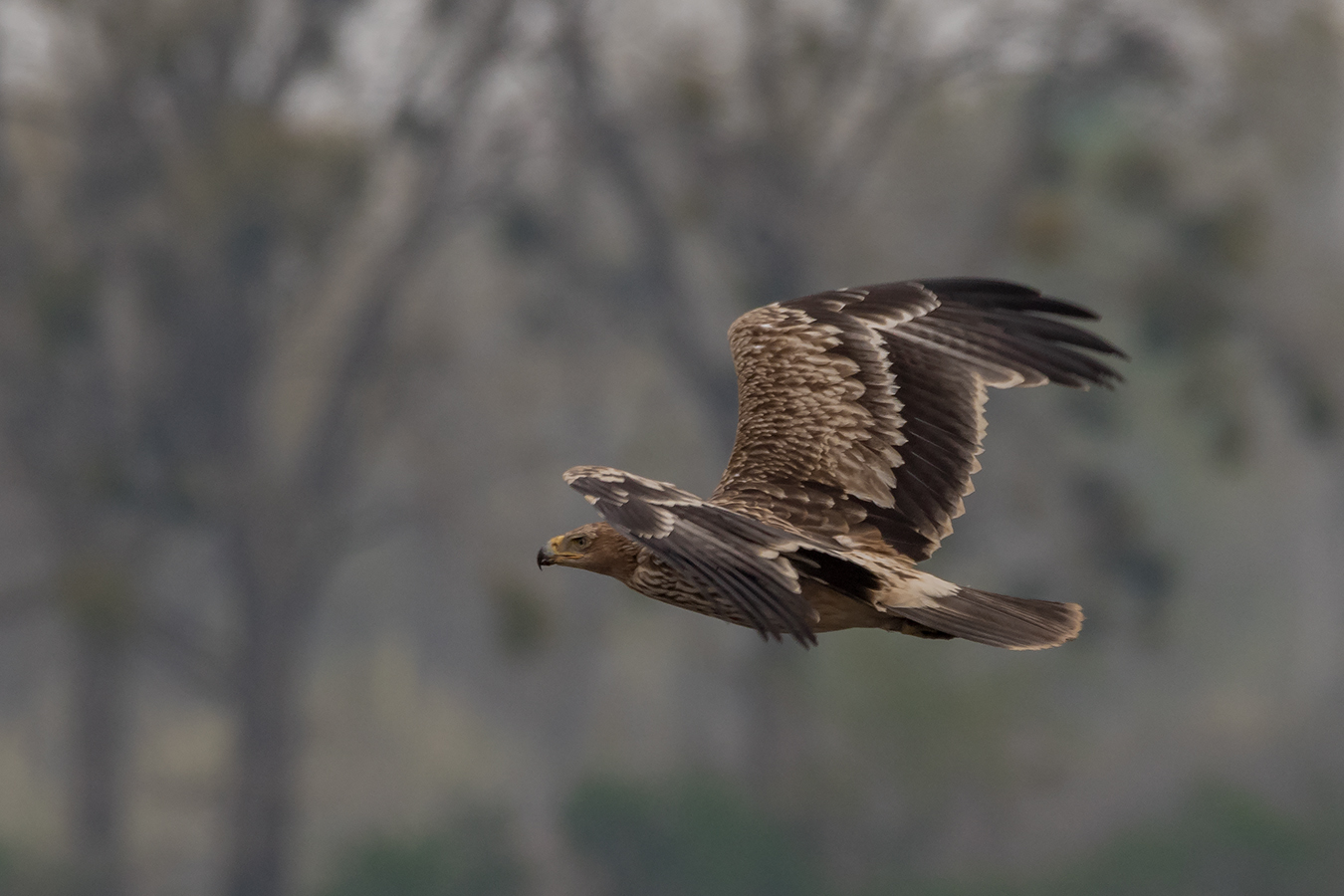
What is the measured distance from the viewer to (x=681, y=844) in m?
43.5

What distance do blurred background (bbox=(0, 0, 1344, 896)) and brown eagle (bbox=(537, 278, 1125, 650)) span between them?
1104 inches

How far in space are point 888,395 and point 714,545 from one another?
2.21 m

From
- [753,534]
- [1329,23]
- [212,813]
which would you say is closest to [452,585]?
[212,813]

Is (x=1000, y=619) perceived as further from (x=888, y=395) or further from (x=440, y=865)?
(x=440, y=865)

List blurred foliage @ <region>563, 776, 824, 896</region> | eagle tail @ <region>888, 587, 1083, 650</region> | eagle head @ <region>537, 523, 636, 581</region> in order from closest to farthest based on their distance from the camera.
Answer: eagle tail @ <region>888, 587, 1083, 650</region>, eagle head @ <region>537, 523, 636, 581</region>, blurred foliage @ <region>563, 776, 824, 896</region>

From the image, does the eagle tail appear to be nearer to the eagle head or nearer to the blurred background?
the eagle head

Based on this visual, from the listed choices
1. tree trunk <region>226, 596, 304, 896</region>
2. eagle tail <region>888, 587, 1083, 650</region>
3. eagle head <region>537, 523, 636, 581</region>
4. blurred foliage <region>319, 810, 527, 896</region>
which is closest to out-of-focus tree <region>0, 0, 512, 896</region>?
tree trunk <region>226, 596, 304, 896</region>

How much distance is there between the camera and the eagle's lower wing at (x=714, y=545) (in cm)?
541

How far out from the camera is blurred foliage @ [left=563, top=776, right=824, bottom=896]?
43.2 m

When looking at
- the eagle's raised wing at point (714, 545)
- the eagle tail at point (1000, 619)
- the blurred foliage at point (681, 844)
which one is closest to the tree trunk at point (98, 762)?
the blurred foliage at point (681, 844)

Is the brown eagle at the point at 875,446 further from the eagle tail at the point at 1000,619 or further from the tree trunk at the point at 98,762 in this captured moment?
the tree trunk at the point at 98,762

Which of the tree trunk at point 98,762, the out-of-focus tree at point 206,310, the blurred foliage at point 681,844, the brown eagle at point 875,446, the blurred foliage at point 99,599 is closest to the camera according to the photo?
the brown eagle at point 875,446

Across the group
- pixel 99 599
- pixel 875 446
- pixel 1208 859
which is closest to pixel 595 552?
pixel 875 446

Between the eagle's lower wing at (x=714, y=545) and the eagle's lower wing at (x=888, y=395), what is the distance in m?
1.16
